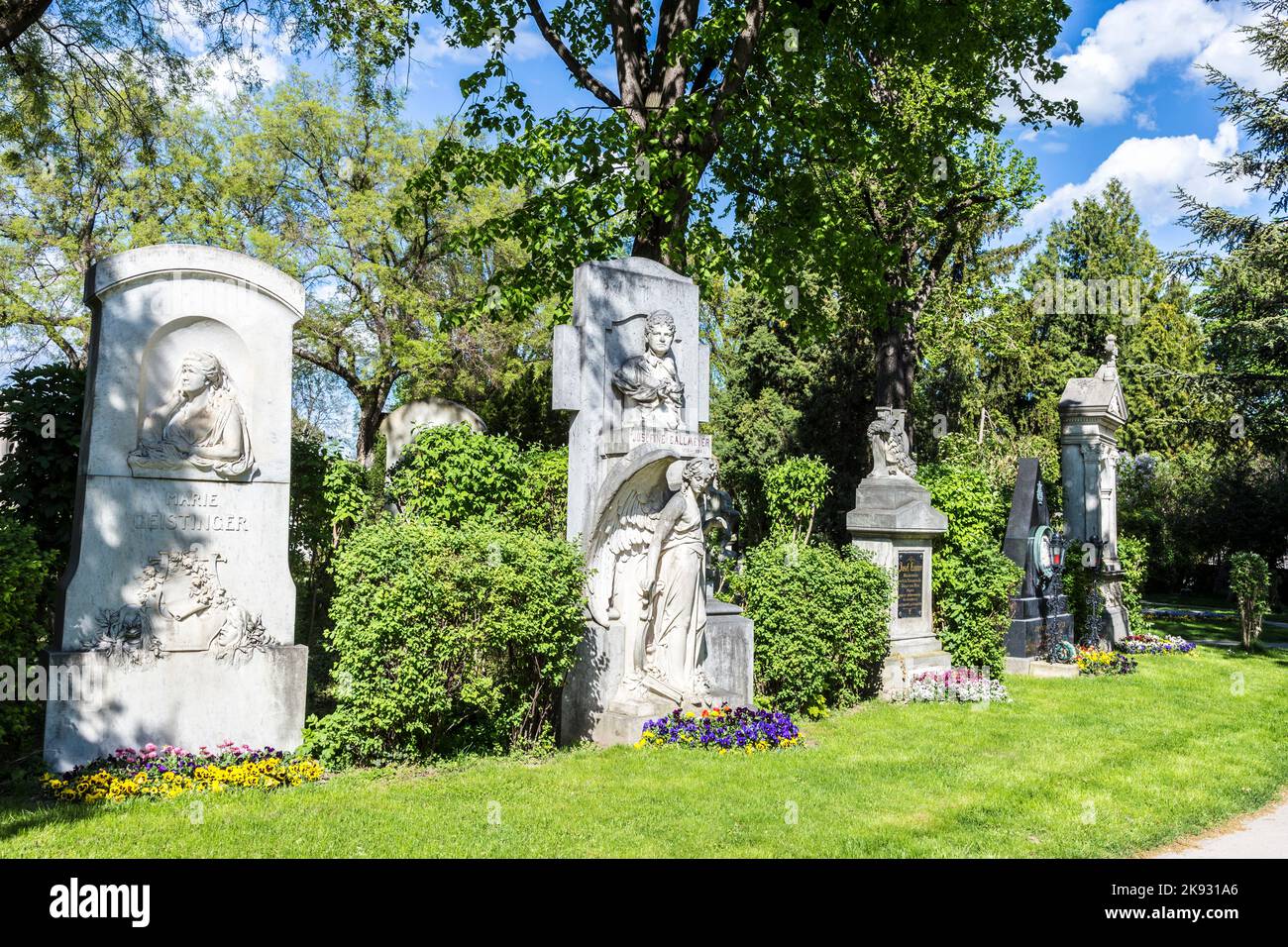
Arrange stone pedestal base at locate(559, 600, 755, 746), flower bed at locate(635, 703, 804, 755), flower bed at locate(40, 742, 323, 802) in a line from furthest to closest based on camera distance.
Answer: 1. stone pedestal base at locate(559, 600, 755, 746)
2. flower bed at locate(635, 703, 804, 755)
3. flower bed at locate(40, 742, 323, 802)

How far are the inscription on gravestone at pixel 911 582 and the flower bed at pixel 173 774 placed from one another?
827cm

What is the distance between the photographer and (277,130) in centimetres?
2598

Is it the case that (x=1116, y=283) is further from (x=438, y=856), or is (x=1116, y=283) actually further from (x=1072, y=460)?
(x=438, y=856)

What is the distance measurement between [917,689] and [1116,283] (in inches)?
1222

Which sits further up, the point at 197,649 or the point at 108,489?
the point at 108,489

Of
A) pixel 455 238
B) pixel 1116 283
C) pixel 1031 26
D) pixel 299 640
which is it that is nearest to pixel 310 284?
pixel 455 238

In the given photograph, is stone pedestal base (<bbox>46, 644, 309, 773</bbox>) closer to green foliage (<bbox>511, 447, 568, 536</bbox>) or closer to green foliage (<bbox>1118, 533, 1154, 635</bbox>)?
green foliage (<bbox>511, 447, 568, 536</bbox>)

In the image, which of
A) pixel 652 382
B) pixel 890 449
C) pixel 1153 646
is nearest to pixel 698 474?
pixel 652 382

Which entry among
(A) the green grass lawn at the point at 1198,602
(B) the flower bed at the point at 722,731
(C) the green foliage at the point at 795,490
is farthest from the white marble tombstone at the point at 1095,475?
(B) the flower bed at the point at 722,731

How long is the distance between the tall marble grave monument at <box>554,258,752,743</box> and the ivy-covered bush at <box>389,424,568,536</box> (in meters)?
2.47

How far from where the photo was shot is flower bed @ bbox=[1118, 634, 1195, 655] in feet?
54.3

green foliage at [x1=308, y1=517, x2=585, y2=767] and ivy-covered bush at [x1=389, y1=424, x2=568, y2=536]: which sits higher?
ivy-covered bush at [x1=389, y1=424, x2=568, y2=536]

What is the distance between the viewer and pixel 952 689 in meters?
12.0

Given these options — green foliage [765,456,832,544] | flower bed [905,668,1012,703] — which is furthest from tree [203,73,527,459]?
flower bed [905,668,1012,703]
